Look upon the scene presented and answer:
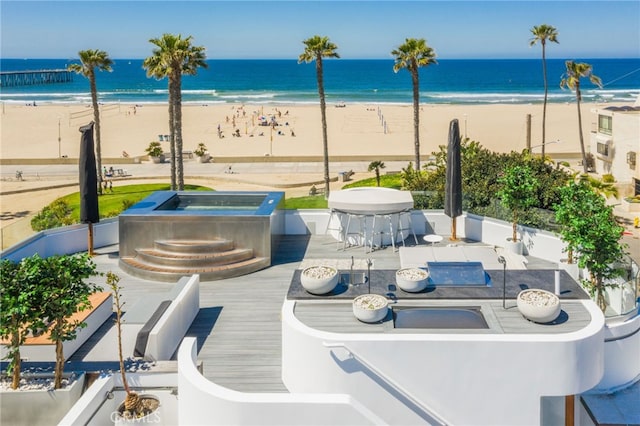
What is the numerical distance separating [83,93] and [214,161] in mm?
77061

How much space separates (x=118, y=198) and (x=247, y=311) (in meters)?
20.8

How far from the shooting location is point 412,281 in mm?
10859

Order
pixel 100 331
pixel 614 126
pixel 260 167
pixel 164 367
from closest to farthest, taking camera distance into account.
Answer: pixel 164 367
pixel 100 331
pixel 614 126
pixel 260 167

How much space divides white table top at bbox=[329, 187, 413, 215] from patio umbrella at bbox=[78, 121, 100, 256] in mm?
6250

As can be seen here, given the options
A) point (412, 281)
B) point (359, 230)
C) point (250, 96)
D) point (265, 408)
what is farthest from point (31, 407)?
point (250, 96)

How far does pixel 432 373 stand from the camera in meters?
9.22

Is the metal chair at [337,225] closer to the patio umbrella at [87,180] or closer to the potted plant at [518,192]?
the potted plant at [518,192]

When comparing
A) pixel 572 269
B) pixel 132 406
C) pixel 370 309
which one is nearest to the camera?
pixel 132 406

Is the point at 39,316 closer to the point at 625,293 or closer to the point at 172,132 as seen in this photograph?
the point at 625,293

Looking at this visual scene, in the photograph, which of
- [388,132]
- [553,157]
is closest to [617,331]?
[553,157]

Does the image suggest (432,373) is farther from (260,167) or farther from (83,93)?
(83,93)

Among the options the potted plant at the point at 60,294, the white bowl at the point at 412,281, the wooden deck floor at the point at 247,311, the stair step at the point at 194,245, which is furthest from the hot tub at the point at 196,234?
the potted plant at the point at 60,294

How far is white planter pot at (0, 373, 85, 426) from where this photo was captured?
8.97 meters

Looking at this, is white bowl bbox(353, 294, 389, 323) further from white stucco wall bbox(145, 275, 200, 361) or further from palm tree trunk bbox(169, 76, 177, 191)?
palm tree trunk bbox(169, 76, 177, 191)
